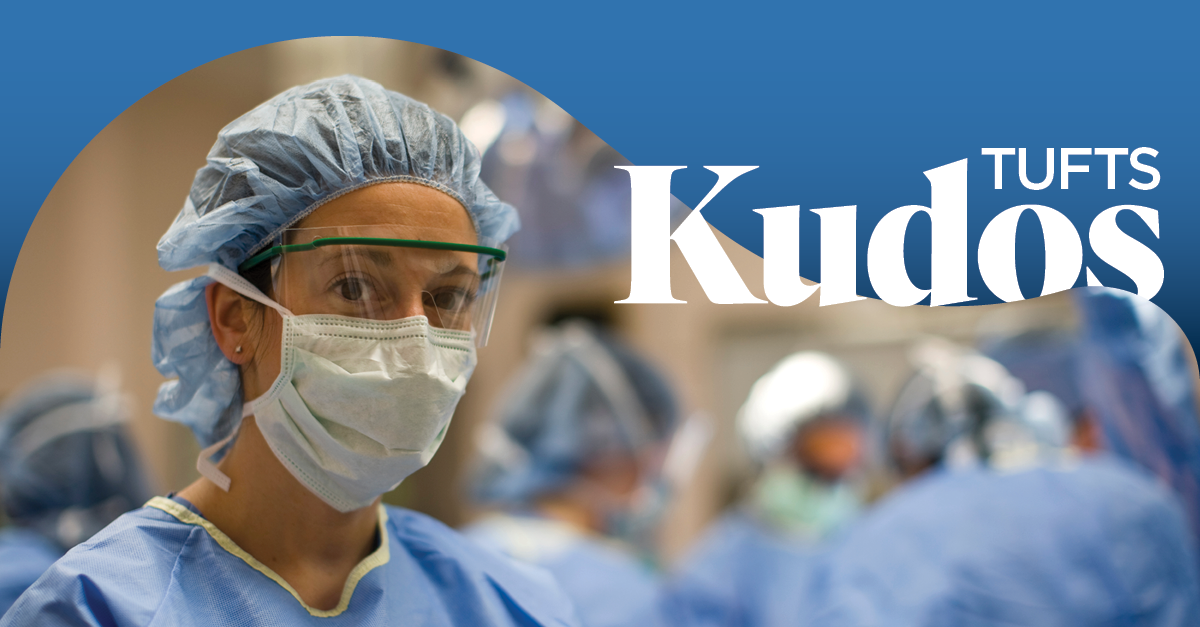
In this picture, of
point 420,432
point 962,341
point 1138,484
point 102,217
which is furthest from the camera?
point 962,341

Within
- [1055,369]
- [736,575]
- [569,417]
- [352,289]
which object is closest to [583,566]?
[569,417]

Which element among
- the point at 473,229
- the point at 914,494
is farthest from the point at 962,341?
the point at 473,229

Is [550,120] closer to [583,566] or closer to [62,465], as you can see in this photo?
[583,566]

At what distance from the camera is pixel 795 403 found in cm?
407

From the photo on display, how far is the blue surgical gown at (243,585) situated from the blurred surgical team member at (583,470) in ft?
3.49

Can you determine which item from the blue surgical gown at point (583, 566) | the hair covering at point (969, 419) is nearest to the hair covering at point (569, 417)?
the blue surgical gown at point (583, 566)

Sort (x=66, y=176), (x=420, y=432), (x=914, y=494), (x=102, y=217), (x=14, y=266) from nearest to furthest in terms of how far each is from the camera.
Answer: (x=420, y=432), (x=14, y=266), (x=66, y=176), (x=914, y=494), (x=102, y=217)

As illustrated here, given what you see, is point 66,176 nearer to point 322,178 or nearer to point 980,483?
point 322,178

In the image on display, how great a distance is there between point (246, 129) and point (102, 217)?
2.22 m

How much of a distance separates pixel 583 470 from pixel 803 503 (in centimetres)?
170

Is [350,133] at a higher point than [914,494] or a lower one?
higher

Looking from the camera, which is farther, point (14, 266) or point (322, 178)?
point (14, 266)

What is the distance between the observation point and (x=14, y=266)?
1.59 m

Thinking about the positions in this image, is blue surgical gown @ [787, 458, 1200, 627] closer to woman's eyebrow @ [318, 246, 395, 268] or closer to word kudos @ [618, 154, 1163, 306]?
word kudos @ [618, 154, 1163, 306]
